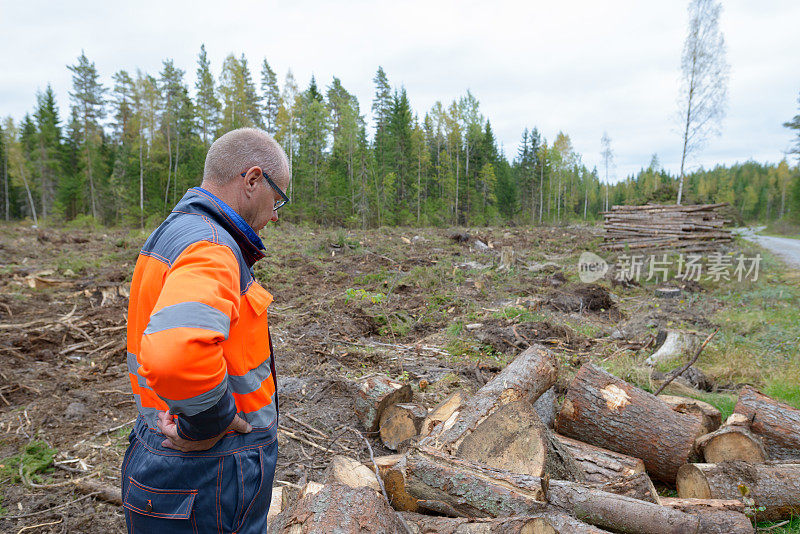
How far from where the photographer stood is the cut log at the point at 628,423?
3.39m

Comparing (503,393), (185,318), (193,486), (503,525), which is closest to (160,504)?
(193,486)

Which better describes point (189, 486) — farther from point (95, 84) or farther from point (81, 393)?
point (95, 84)

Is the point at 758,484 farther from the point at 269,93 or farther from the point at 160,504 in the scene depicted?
the point at 269,93

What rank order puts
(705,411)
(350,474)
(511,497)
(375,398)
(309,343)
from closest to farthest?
1. (511,497)
2. (350,474)
3. (705,411)
4. (375,398)
5. (309,343)

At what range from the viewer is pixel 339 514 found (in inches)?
84.1

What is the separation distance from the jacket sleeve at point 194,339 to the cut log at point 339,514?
1065mm

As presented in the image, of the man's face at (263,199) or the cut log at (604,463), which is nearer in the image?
the man's face at (263,199)

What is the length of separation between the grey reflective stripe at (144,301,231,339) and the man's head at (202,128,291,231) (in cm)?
59

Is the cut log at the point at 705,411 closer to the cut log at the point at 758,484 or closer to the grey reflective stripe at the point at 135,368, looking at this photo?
the cut log at the point at 758,484

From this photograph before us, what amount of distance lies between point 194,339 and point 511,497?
201cm

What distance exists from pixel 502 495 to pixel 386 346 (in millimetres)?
4321

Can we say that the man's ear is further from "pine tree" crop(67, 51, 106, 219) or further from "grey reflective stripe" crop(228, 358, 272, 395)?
"pine tree" crop(67, 51, 106, 219)

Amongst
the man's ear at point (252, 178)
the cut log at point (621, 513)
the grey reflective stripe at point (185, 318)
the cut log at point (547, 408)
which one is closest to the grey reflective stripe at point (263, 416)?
the grey reflective stripe at point (185, 318)

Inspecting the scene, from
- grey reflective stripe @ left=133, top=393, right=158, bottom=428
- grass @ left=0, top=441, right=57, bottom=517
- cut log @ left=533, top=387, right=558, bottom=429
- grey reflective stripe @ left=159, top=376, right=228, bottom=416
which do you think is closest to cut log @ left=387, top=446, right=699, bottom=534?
cut log @ left=533, top=387, right=558, bottom=429
